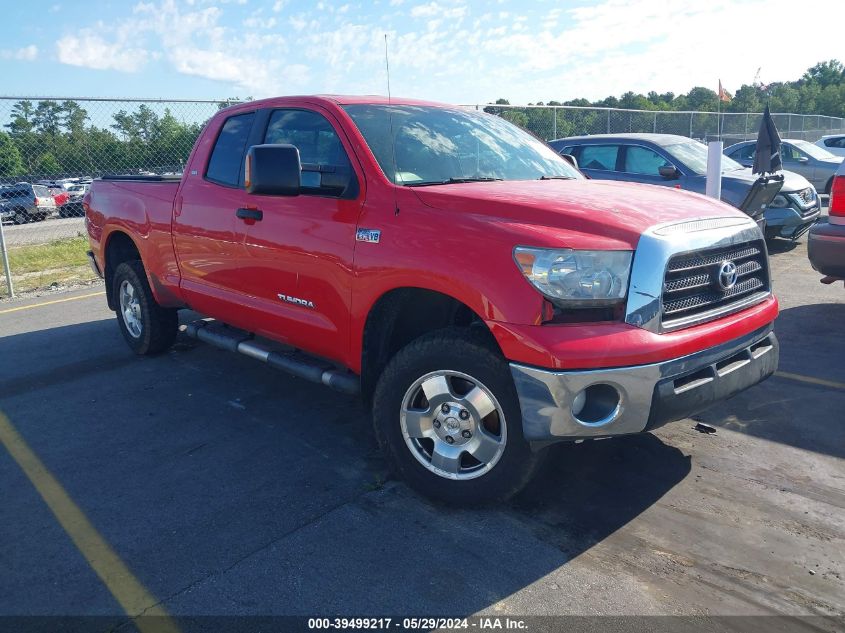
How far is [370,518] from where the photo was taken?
3.40 m

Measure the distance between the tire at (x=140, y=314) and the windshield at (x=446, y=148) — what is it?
110 inches

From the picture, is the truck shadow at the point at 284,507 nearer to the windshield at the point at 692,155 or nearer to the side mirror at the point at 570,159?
the side mirror at the point at 570,159

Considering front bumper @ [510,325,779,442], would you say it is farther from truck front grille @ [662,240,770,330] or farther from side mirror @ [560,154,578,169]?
side mirror @ [560,154,578,169]

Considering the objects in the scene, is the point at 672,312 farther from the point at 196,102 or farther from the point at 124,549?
the point at 196,102

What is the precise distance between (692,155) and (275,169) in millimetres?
7863

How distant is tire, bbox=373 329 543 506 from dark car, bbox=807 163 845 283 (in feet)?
13.8

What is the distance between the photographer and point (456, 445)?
Answer: 3.41 meters

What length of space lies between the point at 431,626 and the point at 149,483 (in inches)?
77.5

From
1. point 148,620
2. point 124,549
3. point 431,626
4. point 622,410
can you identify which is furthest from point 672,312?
point 124,549

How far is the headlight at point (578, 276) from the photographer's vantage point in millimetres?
2973

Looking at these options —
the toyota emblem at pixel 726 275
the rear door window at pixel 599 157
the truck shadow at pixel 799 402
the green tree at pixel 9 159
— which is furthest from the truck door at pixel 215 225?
the green tree at pixel 9 159

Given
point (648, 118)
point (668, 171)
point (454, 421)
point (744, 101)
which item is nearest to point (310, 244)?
point (454, 421)

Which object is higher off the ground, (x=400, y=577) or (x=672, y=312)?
(x=672, y=312)

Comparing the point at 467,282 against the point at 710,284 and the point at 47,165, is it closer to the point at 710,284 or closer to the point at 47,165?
the point at 710,284
